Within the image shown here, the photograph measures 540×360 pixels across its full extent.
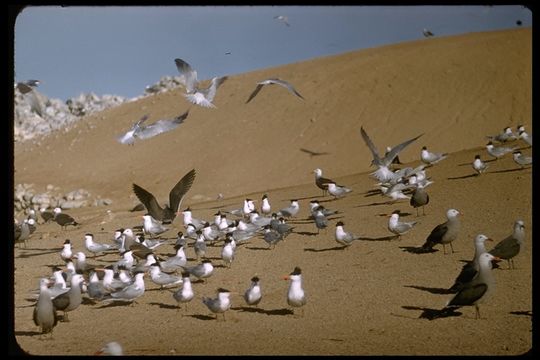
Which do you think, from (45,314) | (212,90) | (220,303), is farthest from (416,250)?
(45,314)

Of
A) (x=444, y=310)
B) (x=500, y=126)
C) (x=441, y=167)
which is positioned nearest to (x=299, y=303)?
(x=444, y=310)

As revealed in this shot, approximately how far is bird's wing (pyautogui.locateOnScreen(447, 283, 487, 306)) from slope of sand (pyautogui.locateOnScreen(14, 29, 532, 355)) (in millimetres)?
263

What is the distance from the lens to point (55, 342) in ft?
27.7

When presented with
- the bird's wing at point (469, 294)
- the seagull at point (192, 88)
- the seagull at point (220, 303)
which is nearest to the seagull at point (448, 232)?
the bird's wing at point (469, 294)

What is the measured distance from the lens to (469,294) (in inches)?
312

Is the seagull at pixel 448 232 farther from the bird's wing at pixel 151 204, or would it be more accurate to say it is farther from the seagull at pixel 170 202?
the bird's wing at pixel 151 204

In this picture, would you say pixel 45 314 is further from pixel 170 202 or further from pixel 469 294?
pixel 469 294

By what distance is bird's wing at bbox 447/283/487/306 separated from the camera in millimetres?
7883

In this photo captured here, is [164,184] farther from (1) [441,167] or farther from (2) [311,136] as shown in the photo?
(1) [441,167]

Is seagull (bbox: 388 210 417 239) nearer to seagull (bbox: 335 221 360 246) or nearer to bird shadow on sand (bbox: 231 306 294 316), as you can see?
seagull (bbox: 335 221 360 246)

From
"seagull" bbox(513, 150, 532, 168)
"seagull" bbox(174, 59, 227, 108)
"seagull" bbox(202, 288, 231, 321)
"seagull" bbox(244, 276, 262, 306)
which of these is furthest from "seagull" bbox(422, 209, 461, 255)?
"seagull" bbox(513, 150, 532, 168)

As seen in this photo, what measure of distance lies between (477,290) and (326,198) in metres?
9.79

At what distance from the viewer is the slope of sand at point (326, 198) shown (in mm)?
8156

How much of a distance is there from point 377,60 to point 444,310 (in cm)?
2625
